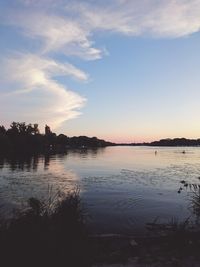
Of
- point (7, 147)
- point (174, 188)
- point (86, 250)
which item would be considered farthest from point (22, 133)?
point (86, 250)

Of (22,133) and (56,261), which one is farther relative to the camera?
(22,133)

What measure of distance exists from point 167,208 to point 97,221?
6.44 m

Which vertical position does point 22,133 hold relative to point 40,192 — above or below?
above

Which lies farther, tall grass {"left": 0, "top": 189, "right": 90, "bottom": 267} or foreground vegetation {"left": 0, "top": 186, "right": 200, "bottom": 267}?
foreground vegetation {"left": 0, "top": 186, "right": 200, "bottom": 267}

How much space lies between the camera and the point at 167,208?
81.6 ft

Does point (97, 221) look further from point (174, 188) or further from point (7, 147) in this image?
point (7, 147)

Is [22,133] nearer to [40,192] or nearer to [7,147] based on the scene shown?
[7,147]

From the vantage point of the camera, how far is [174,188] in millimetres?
35406

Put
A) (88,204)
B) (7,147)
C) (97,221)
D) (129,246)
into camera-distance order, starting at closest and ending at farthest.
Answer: (129,246) < (97,221) < (88,204) < (7,147)

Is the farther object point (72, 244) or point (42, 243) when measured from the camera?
point (72, 244)

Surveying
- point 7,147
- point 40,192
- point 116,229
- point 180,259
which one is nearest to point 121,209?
point 116,229

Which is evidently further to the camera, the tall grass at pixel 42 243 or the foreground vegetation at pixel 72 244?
the foreground vegetation at pixel 72 244

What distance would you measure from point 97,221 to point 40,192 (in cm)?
1142

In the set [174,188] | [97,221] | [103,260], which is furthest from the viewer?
[174,188]
